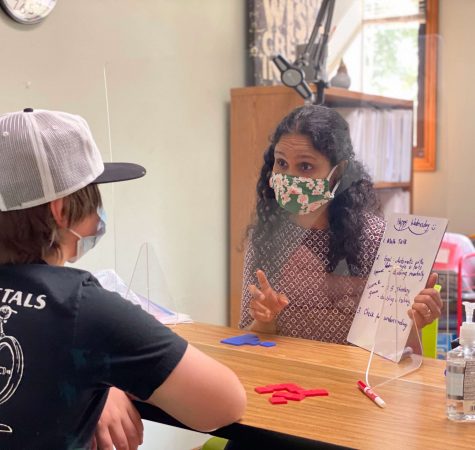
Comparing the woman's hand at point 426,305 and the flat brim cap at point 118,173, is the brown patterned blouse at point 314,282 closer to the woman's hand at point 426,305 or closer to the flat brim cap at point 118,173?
the woman's hand at point 426,305

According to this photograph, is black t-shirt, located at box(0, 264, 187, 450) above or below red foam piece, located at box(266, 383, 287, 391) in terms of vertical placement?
above

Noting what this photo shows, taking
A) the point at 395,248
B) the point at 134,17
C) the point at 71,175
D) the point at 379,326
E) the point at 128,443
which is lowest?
the point at 128,443

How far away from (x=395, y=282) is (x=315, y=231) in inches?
10.7

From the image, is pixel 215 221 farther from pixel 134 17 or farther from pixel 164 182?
pixel 134 17

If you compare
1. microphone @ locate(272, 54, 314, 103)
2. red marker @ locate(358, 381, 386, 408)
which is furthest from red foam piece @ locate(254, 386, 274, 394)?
microphone @ locate(272, 54, 314, 103)


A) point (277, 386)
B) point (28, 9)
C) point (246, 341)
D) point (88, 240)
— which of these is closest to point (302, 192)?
→ point (246, 341)

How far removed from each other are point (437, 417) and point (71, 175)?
27.1 inches

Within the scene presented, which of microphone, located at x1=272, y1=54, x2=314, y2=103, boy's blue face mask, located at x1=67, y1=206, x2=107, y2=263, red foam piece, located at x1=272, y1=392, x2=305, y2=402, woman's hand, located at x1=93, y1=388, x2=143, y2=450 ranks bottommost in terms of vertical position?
woman's hand, located at x1=93, y1=388, x2=143, y2=450

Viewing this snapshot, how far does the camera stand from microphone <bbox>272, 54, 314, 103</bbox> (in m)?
2.36

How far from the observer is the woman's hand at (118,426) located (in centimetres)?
128

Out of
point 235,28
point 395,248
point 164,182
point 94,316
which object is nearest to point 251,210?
point 395,248

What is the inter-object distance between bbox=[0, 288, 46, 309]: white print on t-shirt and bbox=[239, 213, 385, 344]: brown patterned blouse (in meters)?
0.80

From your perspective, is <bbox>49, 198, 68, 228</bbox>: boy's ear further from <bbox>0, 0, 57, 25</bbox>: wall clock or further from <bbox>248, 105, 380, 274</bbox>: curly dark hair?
<bbox>0, 0, 57, 25</bbox>: wall clock

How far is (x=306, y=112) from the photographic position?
6.01ft
